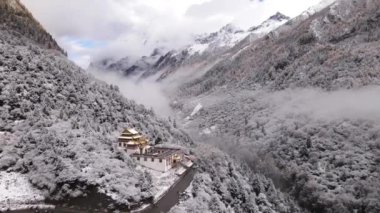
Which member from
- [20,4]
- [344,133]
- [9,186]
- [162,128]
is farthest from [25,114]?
[344,133]

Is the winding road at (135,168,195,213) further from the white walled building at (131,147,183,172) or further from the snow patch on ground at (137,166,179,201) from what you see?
the white walled building at (131,147,183,172)

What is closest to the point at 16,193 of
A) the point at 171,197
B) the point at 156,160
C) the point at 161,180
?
the point at 161,180

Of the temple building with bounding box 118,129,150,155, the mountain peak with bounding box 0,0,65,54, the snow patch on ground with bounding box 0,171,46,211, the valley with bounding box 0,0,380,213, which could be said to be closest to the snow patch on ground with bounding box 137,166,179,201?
the valley with bounding box 0,0,380,213

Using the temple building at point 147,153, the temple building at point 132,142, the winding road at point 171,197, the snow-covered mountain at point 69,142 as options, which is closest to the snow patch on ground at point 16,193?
the snow-covered mountain at point 69,142

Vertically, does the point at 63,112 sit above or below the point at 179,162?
above

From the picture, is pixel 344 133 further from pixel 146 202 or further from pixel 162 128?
pixel 146 202
